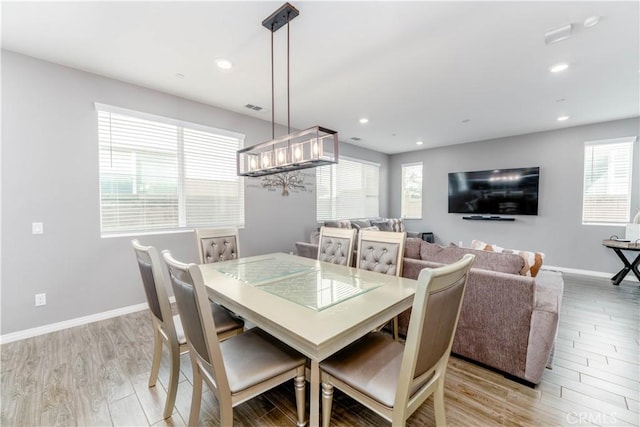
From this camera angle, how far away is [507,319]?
198 cm

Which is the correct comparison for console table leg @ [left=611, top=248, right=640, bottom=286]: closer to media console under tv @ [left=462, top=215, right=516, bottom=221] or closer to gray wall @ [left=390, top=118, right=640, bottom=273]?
gray wall @ [left=390, top=118, right=640, bottom=273]

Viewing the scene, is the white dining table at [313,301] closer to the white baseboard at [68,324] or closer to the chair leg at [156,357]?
the chair leg at [156,357]

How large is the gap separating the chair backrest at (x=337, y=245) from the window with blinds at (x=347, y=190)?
8.86ft

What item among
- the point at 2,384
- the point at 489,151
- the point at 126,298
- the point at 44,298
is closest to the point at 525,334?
the point at 2,384

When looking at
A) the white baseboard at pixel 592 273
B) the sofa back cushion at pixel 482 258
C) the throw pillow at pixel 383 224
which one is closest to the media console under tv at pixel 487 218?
the white baseboard at pixel 592 273

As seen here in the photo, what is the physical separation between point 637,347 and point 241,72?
15.4 feet

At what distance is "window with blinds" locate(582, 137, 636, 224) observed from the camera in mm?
4602

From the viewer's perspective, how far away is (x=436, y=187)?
6.74 meters

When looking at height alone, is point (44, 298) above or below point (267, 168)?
below

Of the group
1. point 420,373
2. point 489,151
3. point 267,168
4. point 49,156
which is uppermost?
point 489,151

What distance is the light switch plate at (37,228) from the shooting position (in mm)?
2693

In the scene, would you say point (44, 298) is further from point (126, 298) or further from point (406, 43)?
point (406, 43)

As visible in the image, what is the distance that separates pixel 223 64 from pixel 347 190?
405cm

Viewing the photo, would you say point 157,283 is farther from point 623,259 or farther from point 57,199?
point 623,259
